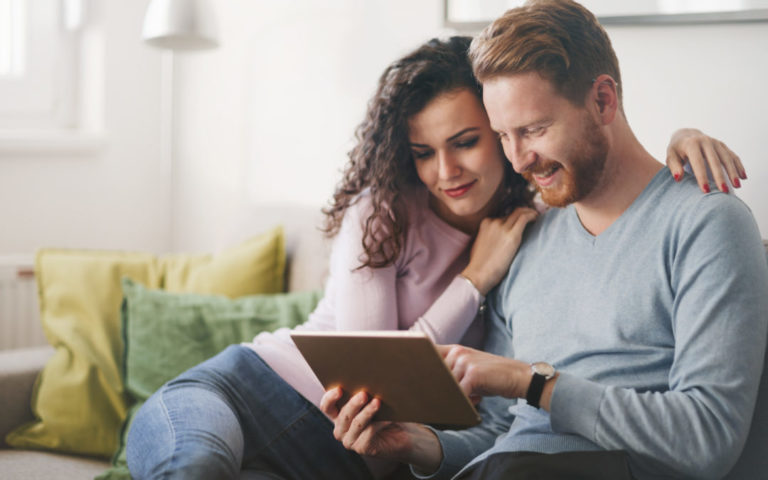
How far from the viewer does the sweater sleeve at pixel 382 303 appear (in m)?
1.37

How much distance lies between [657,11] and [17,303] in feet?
6.77

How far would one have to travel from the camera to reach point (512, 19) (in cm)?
121

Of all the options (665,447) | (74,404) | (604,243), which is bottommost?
(74,404)

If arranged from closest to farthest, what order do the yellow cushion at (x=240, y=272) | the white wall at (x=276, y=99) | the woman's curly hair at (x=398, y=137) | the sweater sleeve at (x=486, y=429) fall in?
the sweater sleeve at (x=486, y=429) → the woman's curly hair at (x=398, y=137) → the yellow cushion at (x=240, y=272) → the white wall at (x=276, y=99)

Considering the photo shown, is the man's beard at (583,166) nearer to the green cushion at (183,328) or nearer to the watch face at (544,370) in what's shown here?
the watch face at (544,370)

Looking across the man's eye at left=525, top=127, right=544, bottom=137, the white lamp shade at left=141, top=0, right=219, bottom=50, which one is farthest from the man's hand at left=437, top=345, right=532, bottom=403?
the white lamp shade at left=141, top=0, right=219, bottom=50

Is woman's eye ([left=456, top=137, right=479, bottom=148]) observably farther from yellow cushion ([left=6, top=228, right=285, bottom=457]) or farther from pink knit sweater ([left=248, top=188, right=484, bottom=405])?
yellow cushion ([left=6, top=228, right=285, bottom=457])

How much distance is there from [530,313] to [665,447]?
36 cm

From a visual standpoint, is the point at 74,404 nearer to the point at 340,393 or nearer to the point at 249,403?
the point at 249,403

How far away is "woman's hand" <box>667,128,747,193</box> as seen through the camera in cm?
108

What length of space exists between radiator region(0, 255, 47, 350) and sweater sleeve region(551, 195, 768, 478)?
193cm

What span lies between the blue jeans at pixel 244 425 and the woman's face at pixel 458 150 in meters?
0.50

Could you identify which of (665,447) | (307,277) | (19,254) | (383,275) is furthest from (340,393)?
(19,254)

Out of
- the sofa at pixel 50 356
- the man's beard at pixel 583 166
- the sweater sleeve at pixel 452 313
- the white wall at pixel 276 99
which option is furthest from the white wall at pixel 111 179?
the man's beard at pixel 583 166
